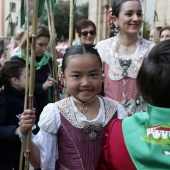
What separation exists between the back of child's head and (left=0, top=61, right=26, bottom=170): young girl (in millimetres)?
1287

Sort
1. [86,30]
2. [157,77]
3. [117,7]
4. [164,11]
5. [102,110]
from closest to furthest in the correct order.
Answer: [157,77] < [102,110] < [117,7] < [86,30] < [164,11]

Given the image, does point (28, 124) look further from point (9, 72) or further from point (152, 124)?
point (9, 72)

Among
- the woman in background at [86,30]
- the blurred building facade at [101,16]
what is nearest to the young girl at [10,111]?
the woman in background at [86,30]

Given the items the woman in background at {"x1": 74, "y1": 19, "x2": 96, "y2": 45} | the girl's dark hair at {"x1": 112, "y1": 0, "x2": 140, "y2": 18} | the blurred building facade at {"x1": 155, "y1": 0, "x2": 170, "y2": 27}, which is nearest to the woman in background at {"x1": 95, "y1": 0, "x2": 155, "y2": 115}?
the girl's dark hair at {"x1": 112, "y1": 0, "x2": 140, "y2": 18}

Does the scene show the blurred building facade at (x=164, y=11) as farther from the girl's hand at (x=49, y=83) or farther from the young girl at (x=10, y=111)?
the young girl at (x=10, y=111)

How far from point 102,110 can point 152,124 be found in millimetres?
581

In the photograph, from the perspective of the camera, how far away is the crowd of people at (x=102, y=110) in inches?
41.3

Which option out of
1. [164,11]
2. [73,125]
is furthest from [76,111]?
[164,11]

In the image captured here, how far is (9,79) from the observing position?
2562mm

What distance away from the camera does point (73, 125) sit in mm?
1566

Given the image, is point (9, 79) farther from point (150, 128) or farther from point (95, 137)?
point (150, 128)

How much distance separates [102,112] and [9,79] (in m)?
1.13

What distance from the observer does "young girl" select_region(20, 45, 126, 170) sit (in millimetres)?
1527

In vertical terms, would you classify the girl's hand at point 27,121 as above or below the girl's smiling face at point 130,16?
below
